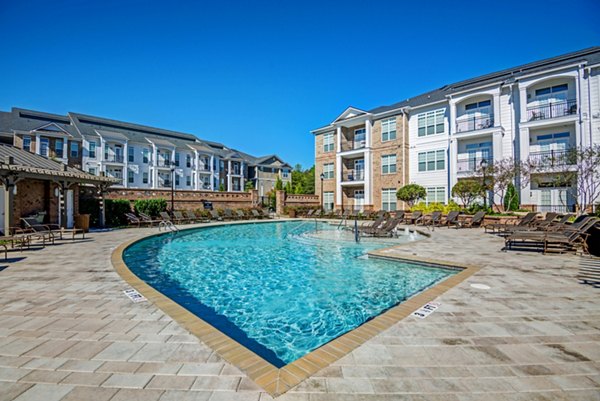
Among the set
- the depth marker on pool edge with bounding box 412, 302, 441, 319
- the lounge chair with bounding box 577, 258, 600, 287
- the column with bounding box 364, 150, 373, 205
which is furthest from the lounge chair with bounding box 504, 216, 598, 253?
the column with bounding box 364, 150, 373, 205

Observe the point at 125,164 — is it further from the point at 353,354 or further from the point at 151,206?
the point at 353,354

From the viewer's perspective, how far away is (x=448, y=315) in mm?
3773

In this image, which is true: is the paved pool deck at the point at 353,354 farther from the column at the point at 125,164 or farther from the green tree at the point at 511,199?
the column at the point at 125,164

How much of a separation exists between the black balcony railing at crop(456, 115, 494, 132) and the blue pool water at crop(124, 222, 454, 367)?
1638cm

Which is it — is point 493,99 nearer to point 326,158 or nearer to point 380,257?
point 326,158

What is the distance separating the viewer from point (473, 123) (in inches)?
853

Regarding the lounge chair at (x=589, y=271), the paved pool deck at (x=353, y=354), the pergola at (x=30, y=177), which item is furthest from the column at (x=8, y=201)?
the lounge chair at (x=589, y=271)

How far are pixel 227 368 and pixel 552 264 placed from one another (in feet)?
26.5

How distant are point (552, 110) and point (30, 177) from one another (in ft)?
96.0

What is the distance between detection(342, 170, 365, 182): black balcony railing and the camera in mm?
27808

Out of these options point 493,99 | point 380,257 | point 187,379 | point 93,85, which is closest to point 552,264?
point 380,257

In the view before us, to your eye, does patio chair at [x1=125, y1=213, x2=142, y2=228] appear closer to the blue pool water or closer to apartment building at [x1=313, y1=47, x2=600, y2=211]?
the blue pool water

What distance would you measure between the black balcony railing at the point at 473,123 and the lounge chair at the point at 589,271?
16490 mm

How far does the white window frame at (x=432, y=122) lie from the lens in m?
23.0
